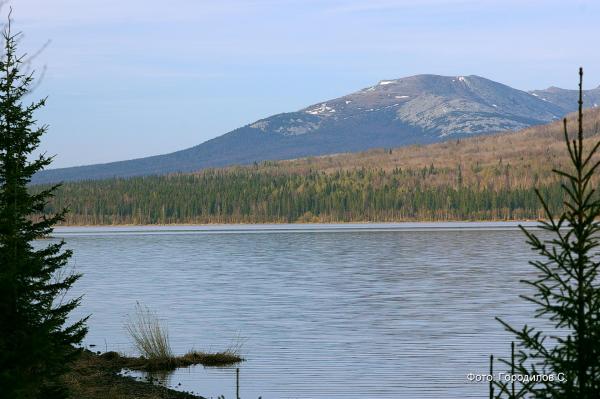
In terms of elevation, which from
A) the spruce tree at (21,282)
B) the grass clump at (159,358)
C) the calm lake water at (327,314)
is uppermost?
the spruce tree at (21,282)

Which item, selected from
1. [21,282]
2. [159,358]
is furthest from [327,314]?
[21,282]

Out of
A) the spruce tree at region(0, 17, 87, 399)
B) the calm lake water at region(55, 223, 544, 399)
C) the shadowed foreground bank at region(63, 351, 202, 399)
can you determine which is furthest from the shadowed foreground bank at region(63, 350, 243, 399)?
the spruce tree at region(0, 17, 87, 399)

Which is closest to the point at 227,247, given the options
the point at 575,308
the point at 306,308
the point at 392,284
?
the point at 392,284

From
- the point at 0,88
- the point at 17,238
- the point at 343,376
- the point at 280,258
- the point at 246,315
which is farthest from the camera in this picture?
the point at 280,258

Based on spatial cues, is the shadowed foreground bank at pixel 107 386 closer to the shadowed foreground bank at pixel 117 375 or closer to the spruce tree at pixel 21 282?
the shadowed foreground bank at pixel 117 375

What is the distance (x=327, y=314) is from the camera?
5850 cm

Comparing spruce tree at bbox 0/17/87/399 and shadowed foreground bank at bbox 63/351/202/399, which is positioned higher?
spruce tree at bbox 0/17/87/399

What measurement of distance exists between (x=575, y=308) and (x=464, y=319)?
43980 millimetres

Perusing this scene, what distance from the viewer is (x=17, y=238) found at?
18.8 m

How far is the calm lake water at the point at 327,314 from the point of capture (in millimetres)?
34938

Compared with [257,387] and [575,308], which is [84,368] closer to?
[257,387]

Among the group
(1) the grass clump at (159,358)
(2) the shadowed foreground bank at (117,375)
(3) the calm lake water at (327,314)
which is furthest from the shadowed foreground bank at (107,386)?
(3) the calm lake water at (327,314)

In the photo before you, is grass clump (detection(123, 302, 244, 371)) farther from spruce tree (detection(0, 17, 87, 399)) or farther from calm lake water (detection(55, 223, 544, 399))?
spruce tree (detection(0, 17, 87, 399))

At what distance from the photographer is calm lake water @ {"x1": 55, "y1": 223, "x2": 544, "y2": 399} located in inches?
1375
